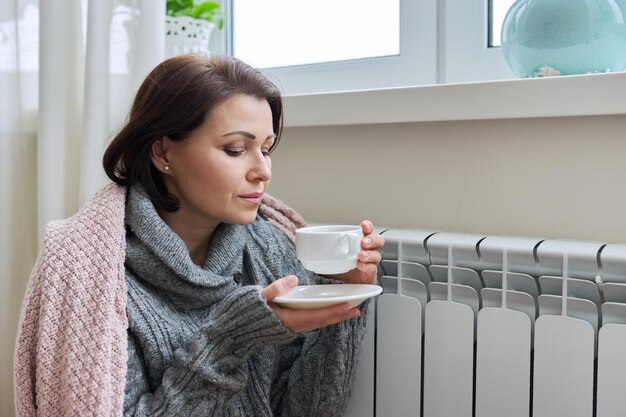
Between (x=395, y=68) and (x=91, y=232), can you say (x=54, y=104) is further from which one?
(x=395, y=68)

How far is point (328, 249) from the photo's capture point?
94 cm

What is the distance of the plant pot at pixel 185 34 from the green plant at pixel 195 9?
1.1 inches

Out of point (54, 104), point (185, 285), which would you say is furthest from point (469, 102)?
point (54, 104)

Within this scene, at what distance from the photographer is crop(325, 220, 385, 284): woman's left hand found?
1028 millimetres

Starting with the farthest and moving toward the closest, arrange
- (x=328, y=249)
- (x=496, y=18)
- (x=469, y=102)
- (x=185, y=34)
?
1. (x=185, y=34)
2. (x=496, y=18)
3. (x=469, y=102)
4. (x=328, y=249)

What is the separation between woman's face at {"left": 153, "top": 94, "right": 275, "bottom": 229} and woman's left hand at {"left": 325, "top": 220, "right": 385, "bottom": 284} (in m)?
0.17

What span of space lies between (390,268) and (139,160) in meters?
0.45

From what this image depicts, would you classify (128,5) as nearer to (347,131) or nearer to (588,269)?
(347,131)

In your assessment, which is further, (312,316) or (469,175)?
(469,175)

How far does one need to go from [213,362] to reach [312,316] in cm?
15

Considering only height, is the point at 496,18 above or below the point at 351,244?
above

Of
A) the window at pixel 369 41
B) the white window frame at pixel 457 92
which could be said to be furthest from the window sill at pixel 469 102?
the window at pixel 369 41

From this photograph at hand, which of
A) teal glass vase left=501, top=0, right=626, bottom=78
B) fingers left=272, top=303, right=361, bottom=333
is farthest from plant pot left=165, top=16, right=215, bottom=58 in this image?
fingers left=272, top=303, right=361, bottom=333

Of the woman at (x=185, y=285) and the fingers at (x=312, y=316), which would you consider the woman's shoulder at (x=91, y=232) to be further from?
the fingers at (x=312, y=316)
